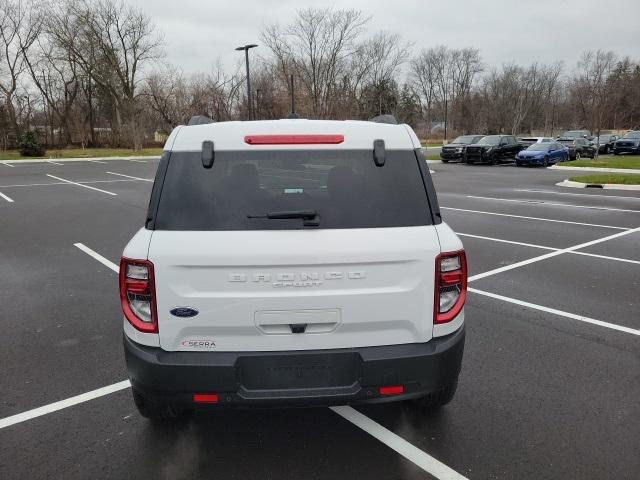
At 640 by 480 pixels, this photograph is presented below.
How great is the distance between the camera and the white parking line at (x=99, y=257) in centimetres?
700

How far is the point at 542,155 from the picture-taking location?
1073 inches

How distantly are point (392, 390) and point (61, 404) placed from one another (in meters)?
2.38

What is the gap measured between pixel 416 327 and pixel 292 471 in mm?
1059

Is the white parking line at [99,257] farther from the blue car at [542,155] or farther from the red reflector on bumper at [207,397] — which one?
the blue car at [542,155]

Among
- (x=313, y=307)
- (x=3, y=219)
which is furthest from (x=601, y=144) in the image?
(x=313, y=307)

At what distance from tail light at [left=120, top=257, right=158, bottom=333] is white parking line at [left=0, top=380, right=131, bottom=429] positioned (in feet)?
4.45

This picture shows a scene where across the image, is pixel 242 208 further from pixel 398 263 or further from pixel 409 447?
pixel 409 447

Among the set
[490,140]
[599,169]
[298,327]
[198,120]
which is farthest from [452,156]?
[298,327]

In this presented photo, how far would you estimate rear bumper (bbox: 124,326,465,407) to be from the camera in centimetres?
240

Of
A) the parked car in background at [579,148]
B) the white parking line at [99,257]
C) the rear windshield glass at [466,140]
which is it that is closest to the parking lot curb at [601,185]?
the rear windshield glass at [466,140]

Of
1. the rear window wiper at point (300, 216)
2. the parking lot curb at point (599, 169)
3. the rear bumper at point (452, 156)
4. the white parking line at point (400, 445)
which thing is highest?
the rear window wiper at point (300, 216)

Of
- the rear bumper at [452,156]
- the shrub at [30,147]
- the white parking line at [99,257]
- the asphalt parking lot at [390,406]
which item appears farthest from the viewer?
the shrub at [30,147]

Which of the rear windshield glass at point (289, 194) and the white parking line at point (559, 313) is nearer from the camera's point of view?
the rear windshield glass at point (289, 194)

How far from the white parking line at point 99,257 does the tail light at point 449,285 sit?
535 cm
